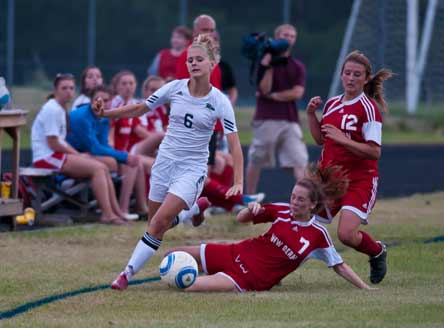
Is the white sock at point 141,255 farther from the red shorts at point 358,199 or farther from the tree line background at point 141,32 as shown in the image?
the tree line background at point 141,32

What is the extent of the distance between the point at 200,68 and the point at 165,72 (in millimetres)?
7049

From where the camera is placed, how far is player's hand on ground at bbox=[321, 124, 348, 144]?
27.7 ft

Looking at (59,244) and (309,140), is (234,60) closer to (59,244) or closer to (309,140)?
(309,140)

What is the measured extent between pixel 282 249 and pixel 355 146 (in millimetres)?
1001

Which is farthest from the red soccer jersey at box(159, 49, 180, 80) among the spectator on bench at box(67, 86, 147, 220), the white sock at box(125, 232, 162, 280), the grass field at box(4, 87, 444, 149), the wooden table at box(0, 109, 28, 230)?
the grass field at box(4, 87, 444, 149)

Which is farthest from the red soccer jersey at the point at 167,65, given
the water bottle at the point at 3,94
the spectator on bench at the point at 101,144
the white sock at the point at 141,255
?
the white sock at the point at 141,255

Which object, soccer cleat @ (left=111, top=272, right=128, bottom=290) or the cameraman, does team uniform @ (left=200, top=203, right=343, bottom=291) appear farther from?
the cameraman

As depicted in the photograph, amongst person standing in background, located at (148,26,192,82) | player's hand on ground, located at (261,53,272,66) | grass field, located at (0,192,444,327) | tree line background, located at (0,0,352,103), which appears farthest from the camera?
tree line background, located at (0,0,352,103)

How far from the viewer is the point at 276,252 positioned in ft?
26.7

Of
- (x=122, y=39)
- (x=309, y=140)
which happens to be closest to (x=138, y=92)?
(x=122, y=39)

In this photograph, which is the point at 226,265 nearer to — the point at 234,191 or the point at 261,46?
the point at 234,191

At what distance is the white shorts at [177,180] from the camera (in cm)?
833

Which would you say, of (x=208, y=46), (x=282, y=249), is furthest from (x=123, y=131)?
(x=282, y=249)

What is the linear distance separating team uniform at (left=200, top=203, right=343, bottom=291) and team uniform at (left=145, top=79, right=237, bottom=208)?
1.98 ft
